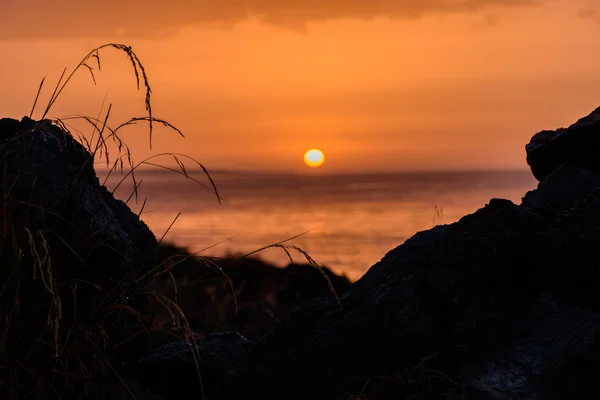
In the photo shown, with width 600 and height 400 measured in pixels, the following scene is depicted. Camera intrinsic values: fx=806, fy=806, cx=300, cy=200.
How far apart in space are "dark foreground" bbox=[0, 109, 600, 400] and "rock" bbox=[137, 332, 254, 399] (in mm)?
309

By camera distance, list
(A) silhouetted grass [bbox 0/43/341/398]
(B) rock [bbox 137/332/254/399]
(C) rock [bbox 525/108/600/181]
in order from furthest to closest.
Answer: (B) rock [bbox 137/332/254/399], (C) rock [bbox 525/108/600/181], (A) silhouetted grass [bbox 0/43/341/398]

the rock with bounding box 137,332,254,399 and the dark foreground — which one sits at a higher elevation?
the dark foreground

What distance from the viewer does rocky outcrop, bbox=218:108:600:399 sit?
11.3 ft

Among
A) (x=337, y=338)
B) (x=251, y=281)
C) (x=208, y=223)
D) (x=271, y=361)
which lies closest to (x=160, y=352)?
(x=271, y=361)

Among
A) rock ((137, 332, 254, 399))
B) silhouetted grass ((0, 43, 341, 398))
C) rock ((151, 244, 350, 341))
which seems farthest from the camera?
rock ((151, 244, 350, 341))

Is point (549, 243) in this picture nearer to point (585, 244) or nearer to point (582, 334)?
point (585, 244)

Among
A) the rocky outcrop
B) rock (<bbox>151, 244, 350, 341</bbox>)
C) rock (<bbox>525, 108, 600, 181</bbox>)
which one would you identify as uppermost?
rock (<bbox>525, 108, 600, 181</bbox>)

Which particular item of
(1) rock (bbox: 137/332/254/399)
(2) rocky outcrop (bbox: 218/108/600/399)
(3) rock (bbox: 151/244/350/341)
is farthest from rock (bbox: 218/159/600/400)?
(3) rock (bbox: 151/244/350/341)

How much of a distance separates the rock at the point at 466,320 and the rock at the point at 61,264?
0.86 metres

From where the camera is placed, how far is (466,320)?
12.0 feet

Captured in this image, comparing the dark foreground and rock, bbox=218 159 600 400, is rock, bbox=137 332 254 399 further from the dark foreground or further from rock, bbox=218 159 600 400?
rock, bbox=218 159 600 400

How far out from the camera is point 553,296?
3.72 m

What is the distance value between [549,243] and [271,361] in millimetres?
1489

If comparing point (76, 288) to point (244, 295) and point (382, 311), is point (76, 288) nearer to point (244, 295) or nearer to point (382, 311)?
point (382, 311)
